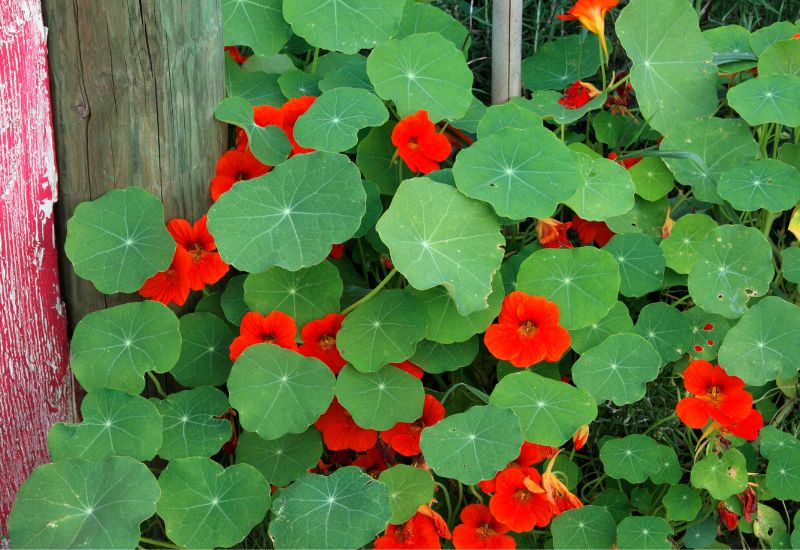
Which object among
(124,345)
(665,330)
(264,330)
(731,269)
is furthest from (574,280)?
Answer: (124,345)

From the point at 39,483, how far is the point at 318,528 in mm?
566

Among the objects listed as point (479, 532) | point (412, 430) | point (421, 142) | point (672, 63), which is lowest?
point (479, 532)

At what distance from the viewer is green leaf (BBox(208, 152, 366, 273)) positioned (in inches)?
72.2

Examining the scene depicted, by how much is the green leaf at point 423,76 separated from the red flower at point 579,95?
31 centimetres

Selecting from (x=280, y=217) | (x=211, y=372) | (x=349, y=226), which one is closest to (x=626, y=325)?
(x=349, y=226)

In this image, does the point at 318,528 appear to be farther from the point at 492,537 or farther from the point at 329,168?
the point at 329,168

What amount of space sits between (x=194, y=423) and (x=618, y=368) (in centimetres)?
97

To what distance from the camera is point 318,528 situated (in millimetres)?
1787

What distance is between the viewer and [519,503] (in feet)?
6.21

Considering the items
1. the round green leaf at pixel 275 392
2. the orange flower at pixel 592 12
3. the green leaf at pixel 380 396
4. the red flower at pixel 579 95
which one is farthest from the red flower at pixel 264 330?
the orange flower at pixel 592 12

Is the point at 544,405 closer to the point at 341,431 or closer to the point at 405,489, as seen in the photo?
the point at 405,489

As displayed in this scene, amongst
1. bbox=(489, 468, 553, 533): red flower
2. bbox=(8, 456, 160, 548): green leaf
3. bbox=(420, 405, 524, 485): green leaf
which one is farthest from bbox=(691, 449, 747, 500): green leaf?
bbox=(8, 456, 160, 548): green leaf

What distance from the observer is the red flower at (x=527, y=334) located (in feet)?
6.18

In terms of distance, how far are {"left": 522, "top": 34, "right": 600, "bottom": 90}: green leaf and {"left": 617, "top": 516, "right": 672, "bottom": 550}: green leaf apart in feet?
3.93
